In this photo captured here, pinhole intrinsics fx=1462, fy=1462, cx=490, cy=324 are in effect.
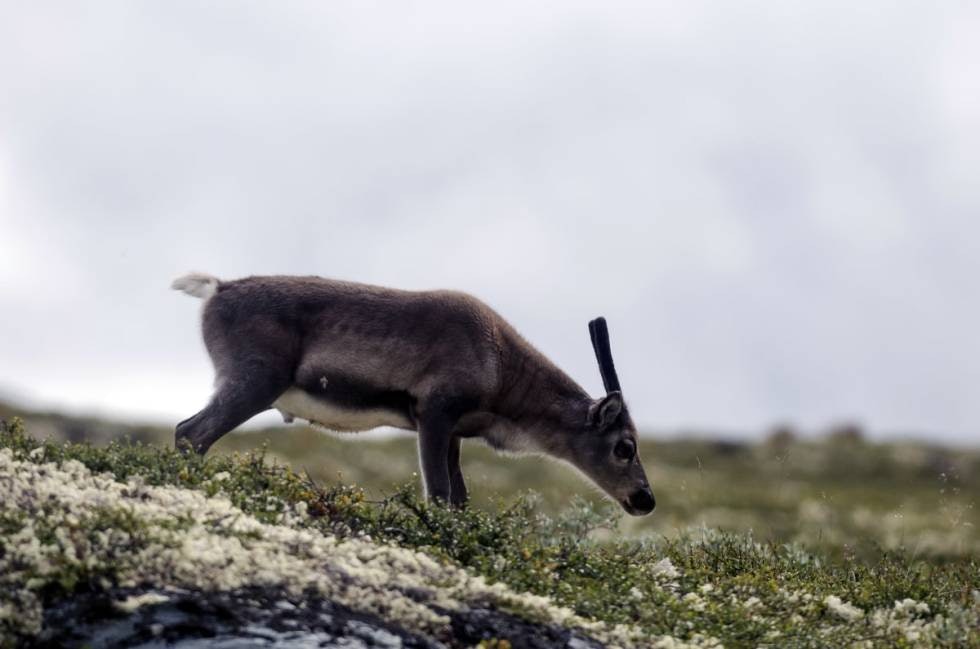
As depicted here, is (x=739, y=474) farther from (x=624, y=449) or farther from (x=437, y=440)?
(x=437, y=440)

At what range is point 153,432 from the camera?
148 ft

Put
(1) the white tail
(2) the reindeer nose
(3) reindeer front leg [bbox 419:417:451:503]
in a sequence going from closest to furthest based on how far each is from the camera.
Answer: (3) reindeer front leg [bbox 419:417:451:503] < (1) the white tail < (2) the reindeer nose

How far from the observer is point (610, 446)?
1584cm

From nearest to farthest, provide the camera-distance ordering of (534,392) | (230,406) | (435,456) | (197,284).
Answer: (230,406)
(435,456)
(197,284)
(534,392)

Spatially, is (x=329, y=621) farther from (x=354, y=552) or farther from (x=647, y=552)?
(x=647, y=552)

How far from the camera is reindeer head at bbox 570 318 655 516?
1549cm

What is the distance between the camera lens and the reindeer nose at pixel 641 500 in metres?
16.1

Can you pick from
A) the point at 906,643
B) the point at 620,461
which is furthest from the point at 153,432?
the point at 906,643

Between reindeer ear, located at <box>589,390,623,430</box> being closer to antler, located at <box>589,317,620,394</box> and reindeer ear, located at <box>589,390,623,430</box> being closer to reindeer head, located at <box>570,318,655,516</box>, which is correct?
reindeer head, located at <box>570,318,655,516</box>

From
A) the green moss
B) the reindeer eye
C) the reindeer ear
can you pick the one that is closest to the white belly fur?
the reindeer ear

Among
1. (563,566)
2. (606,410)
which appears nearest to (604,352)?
(606,410)

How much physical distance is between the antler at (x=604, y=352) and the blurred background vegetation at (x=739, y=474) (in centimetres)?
1061

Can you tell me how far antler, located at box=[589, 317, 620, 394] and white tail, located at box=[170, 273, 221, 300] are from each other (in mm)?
3965

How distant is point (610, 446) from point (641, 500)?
2.53ft
